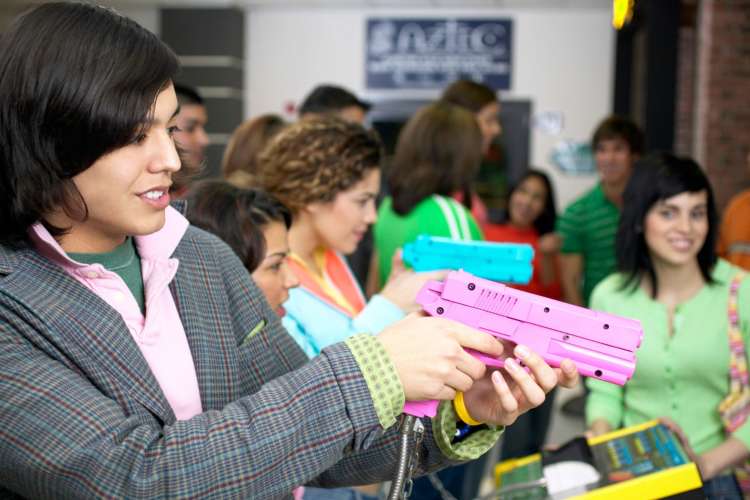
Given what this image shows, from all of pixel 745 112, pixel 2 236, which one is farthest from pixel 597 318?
pixel 745 112

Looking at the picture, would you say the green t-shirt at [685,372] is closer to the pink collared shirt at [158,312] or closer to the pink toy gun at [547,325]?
the pink toy gun at [547,325]

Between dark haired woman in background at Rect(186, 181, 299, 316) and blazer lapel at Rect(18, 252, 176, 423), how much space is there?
2.29ft

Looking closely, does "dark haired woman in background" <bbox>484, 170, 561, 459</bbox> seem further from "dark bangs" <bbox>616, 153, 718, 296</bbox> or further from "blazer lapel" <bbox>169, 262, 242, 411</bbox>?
"blazer lapel" <bbox>169, 262, 242, 411</bbox>

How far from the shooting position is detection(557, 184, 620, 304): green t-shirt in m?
3.91

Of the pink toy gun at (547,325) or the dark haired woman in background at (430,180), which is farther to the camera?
the dark haired woman in background at (430,180)

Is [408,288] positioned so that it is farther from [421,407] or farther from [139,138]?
[139,138]

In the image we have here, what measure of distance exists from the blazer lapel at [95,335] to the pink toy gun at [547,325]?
0.39 m

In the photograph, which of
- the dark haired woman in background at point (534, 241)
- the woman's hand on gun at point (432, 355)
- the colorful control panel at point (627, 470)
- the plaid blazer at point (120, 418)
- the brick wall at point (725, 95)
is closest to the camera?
the plaid blazer at point (120, 418)

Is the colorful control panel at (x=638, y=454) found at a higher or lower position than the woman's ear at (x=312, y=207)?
lower

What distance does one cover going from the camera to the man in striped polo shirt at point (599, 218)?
3930 millimetres

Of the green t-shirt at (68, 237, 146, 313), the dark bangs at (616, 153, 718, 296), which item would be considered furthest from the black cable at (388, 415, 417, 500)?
the dark bangs at (616, 153, 718, 296)

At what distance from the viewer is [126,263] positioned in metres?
1.19

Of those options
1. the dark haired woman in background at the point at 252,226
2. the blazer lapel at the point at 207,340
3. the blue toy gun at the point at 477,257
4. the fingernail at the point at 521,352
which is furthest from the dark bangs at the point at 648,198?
the blazer lapel at the point at 207,340

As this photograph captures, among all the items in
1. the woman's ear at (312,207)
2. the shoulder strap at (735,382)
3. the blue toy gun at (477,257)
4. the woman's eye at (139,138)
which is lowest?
the shoulder strap at (735,382)
